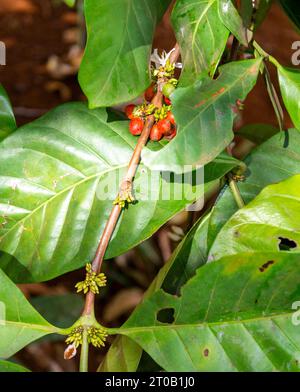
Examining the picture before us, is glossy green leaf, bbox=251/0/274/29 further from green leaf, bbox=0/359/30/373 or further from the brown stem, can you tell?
green leaf, bbox=0/359/30/373

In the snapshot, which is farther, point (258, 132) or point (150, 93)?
point (258, 132)

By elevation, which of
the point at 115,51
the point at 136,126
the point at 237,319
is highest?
the point at 115,51

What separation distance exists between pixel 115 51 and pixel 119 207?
0.22 meters

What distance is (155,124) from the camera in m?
0.93

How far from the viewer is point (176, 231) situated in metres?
1.50

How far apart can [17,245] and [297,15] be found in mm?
576

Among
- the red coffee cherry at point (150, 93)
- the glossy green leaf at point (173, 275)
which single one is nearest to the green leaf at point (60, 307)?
the glossy green leaf at point (173, 275)

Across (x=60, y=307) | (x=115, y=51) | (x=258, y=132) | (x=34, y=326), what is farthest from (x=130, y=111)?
(x=60, y=307)

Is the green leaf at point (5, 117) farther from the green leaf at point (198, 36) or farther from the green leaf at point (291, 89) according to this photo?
the green leaf at point (291, 89)

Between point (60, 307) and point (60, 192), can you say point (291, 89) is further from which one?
point (60, 307)

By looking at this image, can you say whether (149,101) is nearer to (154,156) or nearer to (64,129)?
(64,129)

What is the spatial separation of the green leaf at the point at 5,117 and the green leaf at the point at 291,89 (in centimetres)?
43

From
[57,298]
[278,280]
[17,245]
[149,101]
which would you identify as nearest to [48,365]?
[57,298]

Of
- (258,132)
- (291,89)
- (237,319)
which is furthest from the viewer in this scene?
(258,132)
